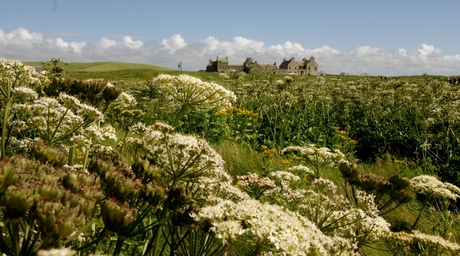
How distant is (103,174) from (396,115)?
13.1 m

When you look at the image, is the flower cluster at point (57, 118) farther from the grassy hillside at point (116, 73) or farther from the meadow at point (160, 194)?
the grassy hillside at point (116, 73)

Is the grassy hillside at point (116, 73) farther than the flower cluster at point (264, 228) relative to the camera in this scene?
Yes

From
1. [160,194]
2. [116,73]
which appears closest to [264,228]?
[160,194]

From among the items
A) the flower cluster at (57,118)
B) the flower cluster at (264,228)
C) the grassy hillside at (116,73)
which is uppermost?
the flower cluster at (57,118)

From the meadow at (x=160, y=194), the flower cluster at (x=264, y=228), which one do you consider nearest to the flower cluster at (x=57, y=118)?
the meadow at (x=160, y=194)

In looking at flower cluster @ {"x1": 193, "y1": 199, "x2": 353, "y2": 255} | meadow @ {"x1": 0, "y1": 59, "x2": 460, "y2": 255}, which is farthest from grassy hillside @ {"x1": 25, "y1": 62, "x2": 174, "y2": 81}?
flower cluster @ {"x1": 193, "y1": 199, "x2": 353, "y2": 255}

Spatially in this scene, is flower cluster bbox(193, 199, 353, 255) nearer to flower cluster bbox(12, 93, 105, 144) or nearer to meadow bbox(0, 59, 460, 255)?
meadow bbox(0, 59, 460, 255)

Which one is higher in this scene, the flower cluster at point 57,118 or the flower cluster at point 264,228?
the flower cluster at point 57,118

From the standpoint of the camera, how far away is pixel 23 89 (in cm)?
359

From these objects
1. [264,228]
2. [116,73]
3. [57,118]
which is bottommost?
[116,73]

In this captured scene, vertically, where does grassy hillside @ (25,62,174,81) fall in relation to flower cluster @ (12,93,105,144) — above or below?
below

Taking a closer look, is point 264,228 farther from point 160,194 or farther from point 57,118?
point 57,118

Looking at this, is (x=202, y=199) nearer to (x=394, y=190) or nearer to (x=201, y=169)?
(x=201, y=169)

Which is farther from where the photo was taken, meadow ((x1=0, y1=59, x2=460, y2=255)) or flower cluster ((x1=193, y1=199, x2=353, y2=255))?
flower cluster ((x1=193, y1=199, x2=353, y2=255))
